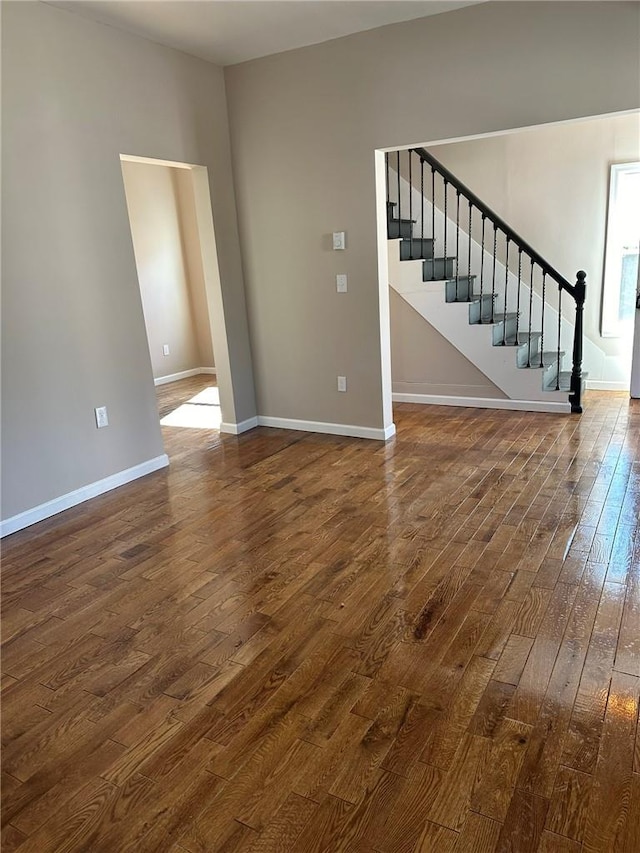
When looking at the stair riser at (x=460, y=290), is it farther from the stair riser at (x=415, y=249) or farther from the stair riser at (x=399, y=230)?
the stair riser at (x=399, y=230)

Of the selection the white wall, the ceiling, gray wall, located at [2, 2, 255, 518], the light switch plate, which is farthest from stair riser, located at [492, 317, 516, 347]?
the white wall

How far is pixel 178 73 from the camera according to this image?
3.98 m

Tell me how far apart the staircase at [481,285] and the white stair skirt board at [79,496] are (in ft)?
9.00

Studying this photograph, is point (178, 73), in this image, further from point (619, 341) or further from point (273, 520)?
point (619, 341)

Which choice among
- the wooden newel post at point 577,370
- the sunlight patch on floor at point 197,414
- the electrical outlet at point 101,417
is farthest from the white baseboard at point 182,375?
the wooden newel post at point 577,370

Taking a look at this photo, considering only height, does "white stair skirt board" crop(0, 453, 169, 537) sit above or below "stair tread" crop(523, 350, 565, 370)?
below

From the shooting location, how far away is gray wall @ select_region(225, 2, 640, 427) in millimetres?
3271

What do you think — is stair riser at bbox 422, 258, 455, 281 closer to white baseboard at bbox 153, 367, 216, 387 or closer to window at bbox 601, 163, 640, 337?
window at bbox 601, 163, 640, 337

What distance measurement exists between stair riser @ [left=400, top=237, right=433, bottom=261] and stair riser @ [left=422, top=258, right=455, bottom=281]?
0.51ft

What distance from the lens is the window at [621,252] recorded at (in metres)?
5.21

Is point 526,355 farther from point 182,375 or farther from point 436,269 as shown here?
point 182,375

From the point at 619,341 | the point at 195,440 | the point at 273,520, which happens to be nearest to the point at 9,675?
the point at 273,520

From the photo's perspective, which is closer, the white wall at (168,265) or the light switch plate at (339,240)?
the light switch plate at (339,240)

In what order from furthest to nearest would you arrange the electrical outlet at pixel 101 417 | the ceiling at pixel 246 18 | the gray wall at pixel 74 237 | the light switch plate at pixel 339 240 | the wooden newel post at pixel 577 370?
the wooden newel post at pixel 577 370 < the light switch plate at pixel 339 240 < the electrical outlet at pixel 101 417 < the ceiling at pixel 246 18 < the gray wall at pixel 74 237
